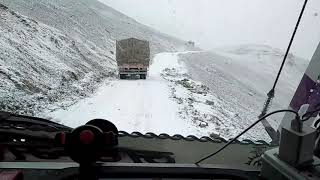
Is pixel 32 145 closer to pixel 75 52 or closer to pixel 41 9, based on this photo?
pixel 75 52

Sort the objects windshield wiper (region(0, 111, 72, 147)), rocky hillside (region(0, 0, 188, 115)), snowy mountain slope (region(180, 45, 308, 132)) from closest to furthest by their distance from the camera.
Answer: windshield wiper (region(0, 111, 72, 147)), rocky hillside (region(0, 0, 188, 115)), snowy mountain slope (region(180, 45, 308, 132))

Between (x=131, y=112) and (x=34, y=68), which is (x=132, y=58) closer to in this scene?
(x=34, y=68)

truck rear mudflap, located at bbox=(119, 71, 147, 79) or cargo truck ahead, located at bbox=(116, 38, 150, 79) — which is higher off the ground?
cargo truck ahead, located at bbox=(116, 38, 150, 79)

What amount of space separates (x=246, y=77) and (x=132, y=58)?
14.3 m

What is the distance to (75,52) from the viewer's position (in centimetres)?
3459

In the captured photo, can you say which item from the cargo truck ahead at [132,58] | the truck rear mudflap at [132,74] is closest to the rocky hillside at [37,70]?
the truck rear mudflap at [132,74]

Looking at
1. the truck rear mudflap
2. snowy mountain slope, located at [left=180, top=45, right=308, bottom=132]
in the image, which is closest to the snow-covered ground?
snowy mountain slope, located at [left=180, top=45, right=308, bottom=132]

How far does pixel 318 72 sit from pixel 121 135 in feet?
6.75

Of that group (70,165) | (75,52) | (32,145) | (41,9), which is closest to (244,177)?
(70,165)

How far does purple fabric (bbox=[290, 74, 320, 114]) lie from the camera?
3.96 metres

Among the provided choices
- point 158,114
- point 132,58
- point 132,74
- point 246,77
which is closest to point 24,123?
point 158,114

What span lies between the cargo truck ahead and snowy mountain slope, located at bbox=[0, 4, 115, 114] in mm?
2671

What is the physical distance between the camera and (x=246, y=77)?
132ft

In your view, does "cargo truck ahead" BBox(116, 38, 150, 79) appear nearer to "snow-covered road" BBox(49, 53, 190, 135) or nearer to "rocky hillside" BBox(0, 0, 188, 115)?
"rocky hillside" BBox(0, 0, 188, 115)
